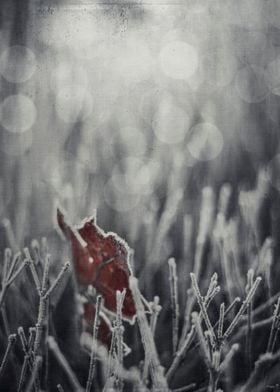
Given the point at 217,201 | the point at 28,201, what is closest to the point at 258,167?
the point at 217,201

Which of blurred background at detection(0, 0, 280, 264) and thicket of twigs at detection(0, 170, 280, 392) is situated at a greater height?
blurred background at detection(0, 0, 280, 264)

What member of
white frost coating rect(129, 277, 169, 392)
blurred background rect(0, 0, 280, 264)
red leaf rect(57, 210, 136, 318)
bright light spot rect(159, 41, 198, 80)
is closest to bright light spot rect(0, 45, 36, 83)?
blurred background rect(0, 0, 280, 264)

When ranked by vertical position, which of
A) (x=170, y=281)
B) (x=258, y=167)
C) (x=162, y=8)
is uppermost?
(x=162, y=8)

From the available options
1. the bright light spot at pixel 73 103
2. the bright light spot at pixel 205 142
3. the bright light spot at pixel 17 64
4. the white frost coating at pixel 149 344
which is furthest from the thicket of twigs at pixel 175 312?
the bright light spot at pixel 17 64

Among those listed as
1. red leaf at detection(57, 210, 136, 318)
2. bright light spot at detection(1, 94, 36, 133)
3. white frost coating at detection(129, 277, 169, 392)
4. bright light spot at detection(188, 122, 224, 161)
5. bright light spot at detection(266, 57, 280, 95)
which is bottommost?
white frost coating at detection(129, 277, 169, 392)

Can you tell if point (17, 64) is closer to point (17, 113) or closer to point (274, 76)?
point (17, 113)

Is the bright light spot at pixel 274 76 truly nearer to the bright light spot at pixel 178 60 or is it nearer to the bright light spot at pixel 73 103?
the bright light spot at pixel 178 60

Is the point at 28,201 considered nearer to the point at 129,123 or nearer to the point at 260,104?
the point at 129,123

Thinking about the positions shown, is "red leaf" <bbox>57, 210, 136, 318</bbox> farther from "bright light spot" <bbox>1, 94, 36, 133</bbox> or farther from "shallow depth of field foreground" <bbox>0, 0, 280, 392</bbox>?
"bright light spot" <bbox>1, 94, 36, 133</bbox>
